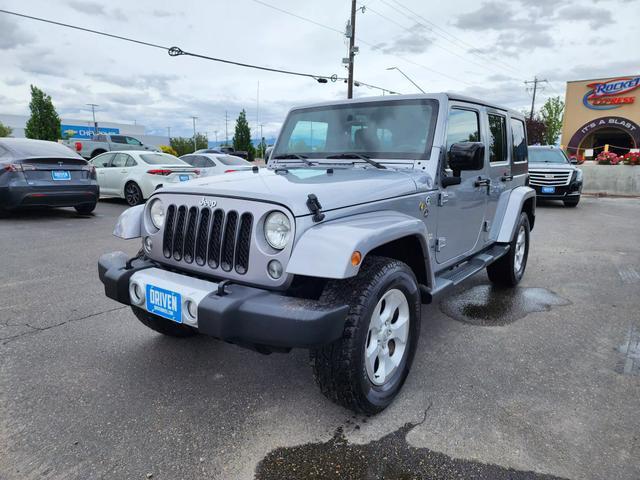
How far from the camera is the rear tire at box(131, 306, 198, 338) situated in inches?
127

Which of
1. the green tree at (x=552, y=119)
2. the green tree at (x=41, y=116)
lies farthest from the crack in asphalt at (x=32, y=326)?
the green tree at (x=552, y=119)

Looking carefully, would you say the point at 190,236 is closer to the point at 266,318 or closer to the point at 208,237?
the point at 208,237

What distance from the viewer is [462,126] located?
3.62 meters

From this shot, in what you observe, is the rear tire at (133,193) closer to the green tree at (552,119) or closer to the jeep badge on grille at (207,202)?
the jeep badge on grille at (207,202)

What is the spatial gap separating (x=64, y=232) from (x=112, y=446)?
635 centimetres

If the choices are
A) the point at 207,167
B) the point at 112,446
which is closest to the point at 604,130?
the point at 207,167

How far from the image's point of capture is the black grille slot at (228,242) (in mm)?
2402

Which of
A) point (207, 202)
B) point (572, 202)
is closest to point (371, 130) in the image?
point (207, 202)

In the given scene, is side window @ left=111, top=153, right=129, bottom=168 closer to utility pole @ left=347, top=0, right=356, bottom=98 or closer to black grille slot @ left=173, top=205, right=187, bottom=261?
black grille slot @ left=173, top=205, right=187, bottom=261

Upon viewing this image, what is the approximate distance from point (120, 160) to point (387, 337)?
10.3m

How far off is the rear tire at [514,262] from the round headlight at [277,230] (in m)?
3.11

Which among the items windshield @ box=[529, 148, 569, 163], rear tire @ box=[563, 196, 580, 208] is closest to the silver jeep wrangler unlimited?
rear tire @ box=[563, 196, 580, 208]

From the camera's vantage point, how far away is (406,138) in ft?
11.0

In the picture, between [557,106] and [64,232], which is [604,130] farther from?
[64,232]
